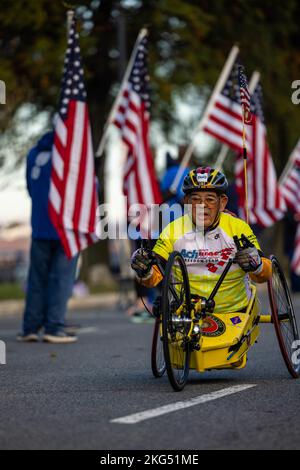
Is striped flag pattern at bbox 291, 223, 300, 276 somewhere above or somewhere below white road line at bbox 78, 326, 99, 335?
above

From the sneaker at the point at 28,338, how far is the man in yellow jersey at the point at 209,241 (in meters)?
4.43

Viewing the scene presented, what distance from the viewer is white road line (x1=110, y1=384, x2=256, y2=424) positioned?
6.48m

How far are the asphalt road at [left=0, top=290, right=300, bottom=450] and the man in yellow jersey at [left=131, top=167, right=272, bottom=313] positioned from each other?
65cm

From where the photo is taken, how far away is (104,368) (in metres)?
9.48

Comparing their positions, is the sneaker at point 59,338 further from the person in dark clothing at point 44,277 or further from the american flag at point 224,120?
the american flag at point 224,120

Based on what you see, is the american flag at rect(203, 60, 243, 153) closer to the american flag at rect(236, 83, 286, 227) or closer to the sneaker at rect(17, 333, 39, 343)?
the american flag at rect(236, 83, 286, 227)

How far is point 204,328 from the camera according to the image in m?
8.12

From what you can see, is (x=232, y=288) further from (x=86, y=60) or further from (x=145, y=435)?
(x=86, y=60)

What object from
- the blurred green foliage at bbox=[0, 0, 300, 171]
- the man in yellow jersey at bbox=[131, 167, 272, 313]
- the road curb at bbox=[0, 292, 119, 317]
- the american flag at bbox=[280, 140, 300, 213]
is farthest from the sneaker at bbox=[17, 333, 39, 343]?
the american flag at bbox=[280, 140, 300, 213]

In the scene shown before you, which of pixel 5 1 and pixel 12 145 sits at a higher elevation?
pixel 5 1

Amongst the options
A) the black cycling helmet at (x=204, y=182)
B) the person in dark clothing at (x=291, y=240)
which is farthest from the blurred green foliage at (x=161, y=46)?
the black cycling helmet at (x=204, y=182)

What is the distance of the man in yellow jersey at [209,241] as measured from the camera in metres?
8.29
